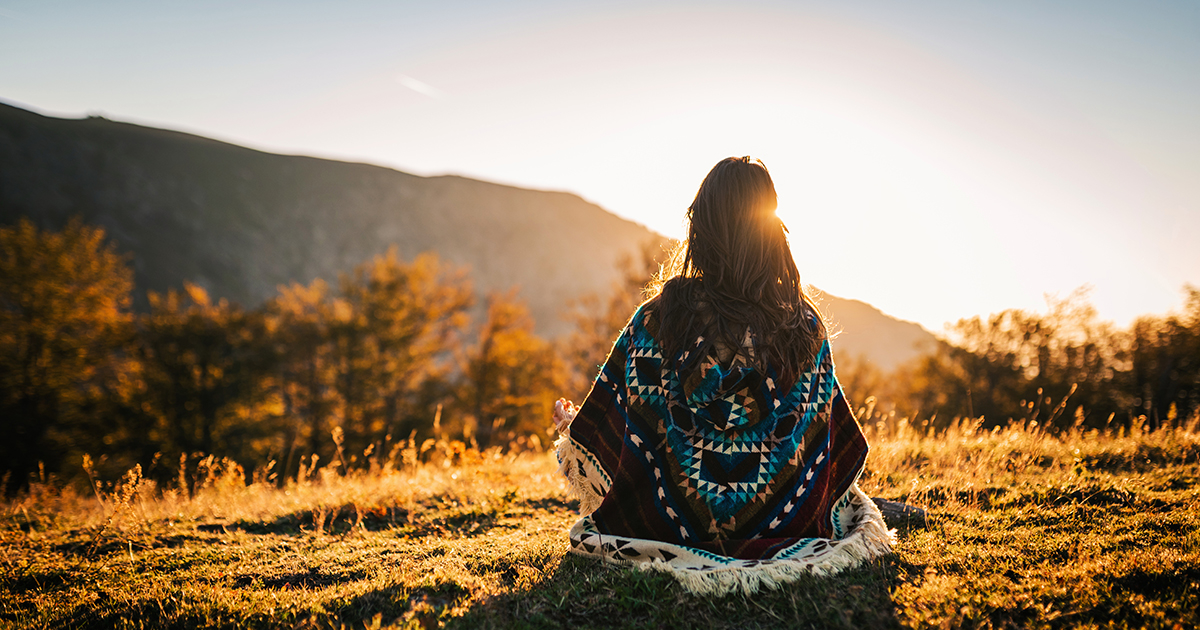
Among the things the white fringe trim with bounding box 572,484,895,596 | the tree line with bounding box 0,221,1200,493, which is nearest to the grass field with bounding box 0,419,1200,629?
the white fringe trim with bounding box 572,484,895,596

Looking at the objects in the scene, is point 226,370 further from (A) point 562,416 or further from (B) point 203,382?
(A) point 562,416

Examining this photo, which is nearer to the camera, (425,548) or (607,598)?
(607,598)

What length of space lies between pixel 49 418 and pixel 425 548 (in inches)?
798

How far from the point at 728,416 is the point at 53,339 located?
2267cm

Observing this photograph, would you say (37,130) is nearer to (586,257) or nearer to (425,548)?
(586,257)

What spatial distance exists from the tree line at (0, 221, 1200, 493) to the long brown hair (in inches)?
514

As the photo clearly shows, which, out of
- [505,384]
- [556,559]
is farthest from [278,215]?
[556,559]

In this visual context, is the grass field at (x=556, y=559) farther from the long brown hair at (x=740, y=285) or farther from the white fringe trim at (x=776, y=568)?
the long brown hair at (x=740, y=285)

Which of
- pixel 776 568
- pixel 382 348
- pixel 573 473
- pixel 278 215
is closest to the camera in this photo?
pixel 776 568

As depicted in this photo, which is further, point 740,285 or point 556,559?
point 556,559

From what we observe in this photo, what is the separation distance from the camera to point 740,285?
8.81ft

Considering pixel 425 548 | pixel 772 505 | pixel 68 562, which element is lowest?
pixel 68 562

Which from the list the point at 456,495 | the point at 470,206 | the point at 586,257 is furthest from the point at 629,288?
the point at 470,206

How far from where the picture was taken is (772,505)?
262 cm
